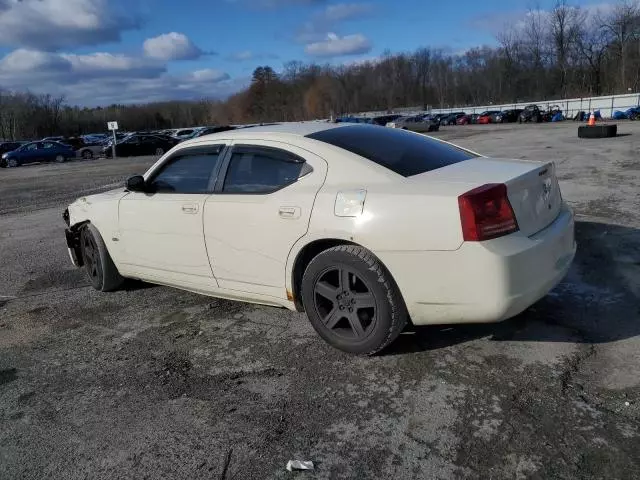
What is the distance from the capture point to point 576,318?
3.97 meters

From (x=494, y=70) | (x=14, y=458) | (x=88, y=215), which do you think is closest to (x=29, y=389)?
(x=14, y=458)

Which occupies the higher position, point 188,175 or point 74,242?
point 188,175

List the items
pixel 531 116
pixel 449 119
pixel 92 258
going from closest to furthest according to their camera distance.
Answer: pixel 92 258 < pixel 531 116 < pixel 449 119

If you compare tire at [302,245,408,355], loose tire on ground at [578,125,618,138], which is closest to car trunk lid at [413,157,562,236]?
tire at [302,245,408,355]

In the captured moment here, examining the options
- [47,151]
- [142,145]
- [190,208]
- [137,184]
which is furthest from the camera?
[142,145]

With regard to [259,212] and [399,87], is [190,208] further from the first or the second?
[399,87]

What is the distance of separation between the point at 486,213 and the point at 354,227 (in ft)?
2.56

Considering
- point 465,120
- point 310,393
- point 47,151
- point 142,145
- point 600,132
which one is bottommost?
point 310,393

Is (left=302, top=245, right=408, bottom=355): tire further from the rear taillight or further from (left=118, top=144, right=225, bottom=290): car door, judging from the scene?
(left=118, top=144, right=225, bottom=290): car door

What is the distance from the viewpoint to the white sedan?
313cm

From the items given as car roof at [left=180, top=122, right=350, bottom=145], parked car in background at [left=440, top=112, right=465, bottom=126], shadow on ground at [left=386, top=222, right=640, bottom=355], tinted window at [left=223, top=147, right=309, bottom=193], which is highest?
parked car in background at [left=440, top=112, right=465, bottom=126]

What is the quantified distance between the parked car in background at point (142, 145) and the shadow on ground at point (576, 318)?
3730 centimetres

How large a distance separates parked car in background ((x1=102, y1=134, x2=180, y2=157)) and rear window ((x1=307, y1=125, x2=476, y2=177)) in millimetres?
36873

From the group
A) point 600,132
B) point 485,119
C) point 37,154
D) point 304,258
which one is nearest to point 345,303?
point 304,258
